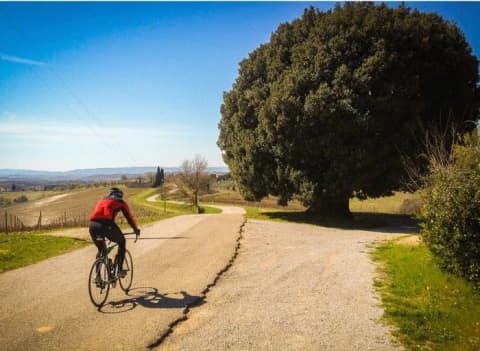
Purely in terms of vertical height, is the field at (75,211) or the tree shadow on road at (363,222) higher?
the tree shadow on road at (363,222)

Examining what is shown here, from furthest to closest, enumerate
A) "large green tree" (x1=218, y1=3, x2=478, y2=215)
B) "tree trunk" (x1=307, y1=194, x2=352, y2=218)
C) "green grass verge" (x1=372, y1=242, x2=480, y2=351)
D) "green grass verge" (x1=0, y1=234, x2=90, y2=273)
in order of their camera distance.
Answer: "tree trunk" (x1=307, y1=194, x2=352, y2=218), "large green tree" (x1=218, y1=3, x2=478, y2=215), "green grass verge" (x1=0, y1=234, x2=90, y2=273), "green grass verge" (x1=372, y1=242, x2=480, y2=351)

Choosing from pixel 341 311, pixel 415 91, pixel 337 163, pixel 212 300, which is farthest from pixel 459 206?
pixel 415 91

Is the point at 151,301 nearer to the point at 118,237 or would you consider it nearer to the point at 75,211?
the point at 118,237

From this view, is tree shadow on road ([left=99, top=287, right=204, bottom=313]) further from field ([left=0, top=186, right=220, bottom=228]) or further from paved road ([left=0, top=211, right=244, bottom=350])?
field ([left=0, top=186, right=220, bottom=228])

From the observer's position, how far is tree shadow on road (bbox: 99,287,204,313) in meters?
6.91

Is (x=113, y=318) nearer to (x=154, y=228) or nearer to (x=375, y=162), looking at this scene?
(x=154, y=228)

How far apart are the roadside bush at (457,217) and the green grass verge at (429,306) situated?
49 cm

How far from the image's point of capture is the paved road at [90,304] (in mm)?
5516

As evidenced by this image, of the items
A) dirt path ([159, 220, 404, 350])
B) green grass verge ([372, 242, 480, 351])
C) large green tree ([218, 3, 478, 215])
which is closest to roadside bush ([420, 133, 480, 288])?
green grass verge ([372, 242, 480, 351])

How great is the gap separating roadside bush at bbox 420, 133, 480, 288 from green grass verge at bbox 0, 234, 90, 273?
12493 millimetres

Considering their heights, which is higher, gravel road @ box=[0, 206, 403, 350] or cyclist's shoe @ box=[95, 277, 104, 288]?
cyclist's shoe @ box=[95, 277, 104, 288]

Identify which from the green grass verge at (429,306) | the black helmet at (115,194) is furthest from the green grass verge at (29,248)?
the green grass verge at (429,306)

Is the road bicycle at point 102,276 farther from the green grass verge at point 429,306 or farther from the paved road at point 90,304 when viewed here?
the green grass verge at point 429,306

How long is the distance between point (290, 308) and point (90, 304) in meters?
4.22
